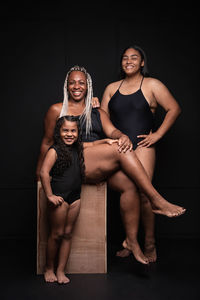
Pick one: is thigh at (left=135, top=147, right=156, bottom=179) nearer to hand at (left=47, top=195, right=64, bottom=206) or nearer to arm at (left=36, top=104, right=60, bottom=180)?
arm at (left=36, top=104, right=60, bottom=180)

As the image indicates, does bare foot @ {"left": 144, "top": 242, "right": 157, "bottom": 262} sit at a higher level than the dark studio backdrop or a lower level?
lower

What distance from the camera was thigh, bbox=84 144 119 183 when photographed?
2.92m

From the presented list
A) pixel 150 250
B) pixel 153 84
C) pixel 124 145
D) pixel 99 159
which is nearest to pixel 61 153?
pixel 99 159

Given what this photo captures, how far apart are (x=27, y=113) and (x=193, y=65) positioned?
198 centimetres

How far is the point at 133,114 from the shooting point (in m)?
3.49

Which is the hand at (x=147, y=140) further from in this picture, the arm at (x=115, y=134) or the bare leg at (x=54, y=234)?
the bare leg at (x=54, y=234)

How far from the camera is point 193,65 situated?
4246mm

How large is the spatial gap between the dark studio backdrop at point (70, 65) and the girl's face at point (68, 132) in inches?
56.5

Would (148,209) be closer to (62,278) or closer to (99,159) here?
(99,159)

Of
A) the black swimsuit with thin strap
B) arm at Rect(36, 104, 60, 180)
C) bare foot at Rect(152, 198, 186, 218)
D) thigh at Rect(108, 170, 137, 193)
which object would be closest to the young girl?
thigh at Rect(108, 170, 137, 193)

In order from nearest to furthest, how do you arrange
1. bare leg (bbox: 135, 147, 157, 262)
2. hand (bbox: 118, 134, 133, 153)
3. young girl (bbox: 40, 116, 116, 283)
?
1. young girl (bbox: 40, 116, 116, 283)
2. hand (bbox: 118, 134, 133, 153)
3. bare leg (bbox: 135, 147, 157, 262)

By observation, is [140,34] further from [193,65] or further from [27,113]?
[27,113]

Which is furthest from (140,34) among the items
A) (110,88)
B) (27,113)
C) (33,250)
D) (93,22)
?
(33,250)

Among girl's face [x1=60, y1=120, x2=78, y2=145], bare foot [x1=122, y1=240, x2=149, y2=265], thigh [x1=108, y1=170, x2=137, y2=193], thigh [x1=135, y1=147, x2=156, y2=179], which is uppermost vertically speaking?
girl's face [x1=60, y1=120, x2=78, y2=145]
